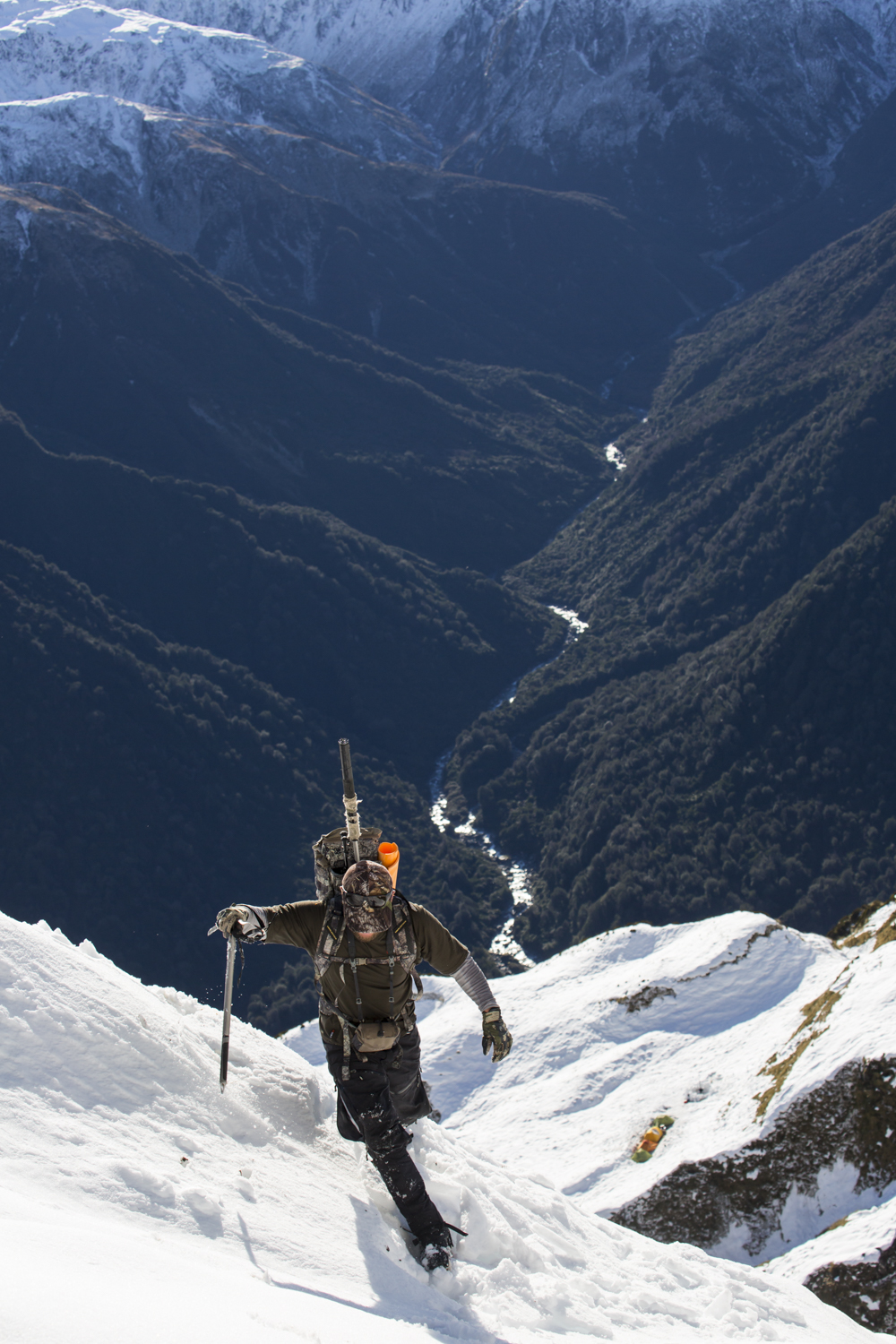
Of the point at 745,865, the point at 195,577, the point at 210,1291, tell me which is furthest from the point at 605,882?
the point at 210,1291

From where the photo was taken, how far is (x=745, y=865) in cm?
10025

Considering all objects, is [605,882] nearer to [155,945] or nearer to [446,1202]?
[155,945]

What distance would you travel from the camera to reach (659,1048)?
1303 inches

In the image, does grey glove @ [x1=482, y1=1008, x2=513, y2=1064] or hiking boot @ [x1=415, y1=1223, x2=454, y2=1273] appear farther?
grey glove @ [x1=482, y1=1008, x2=513, y2=1064]

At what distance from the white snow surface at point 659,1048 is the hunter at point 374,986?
14412 mm

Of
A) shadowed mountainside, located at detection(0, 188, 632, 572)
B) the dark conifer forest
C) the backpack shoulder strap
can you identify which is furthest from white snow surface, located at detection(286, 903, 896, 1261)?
shadowed mountainside, located at detection(0, 188, 632, 572)

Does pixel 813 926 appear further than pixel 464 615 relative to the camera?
No

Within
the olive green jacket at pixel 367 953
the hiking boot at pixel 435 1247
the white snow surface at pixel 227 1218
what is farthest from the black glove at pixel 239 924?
the hiking boot at pixel 435 1247

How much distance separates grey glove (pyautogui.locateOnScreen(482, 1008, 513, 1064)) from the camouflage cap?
215 centimetres

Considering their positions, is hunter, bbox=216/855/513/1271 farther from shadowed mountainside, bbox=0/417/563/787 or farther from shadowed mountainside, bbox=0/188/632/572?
shadowed mountainside, bbox=0/188/632/572

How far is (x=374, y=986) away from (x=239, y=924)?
1.55 m

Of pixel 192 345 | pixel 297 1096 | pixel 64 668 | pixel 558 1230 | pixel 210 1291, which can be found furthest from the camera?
pixel 192 345

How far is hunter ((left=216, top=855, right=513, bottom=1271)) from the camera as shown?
9805mm

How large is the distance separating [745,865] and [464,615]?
7144cm
